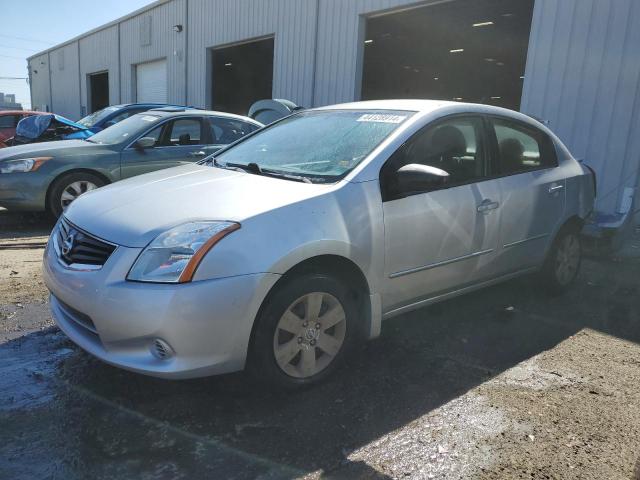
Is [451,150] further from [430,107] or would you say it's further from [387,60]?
[387,60]

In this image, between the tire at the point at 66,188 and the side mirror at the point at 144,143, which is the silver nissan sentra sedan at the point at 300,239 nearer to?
the side mirror at the point at 144,143

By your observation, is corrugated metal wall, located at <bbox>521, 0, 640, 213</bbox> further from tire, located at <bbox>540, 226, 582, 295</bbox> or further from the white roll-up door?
the white roll-up door

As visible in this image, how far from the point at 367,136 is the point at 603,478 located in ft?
7.33

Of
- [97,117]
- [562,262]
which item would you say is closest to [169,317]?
[562,262]

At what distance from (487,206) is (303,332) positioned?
1676mm

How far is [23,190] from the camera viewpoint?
247 inches

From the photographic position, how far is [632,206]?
21.5 feet

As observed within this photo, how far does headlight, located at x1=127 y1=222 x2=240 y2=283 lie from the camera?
2445 millimetres

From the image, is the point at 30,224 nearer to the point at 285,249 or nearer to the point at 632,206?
the point at 285,249

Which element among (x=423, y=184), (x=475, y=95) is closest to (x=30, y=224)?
(x=423, y=184)

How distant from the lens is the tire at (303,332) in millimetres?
2648

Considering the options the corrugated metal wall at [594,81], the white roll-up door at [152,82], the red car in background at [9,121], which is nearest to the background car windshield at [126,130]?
the corrugated metal wall at [594,81]

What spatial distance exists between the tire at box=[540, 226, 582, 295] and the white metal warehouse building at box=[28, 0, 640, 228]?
1788 mm

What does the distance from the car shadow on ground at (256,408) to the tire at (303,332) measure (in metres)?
0.15
